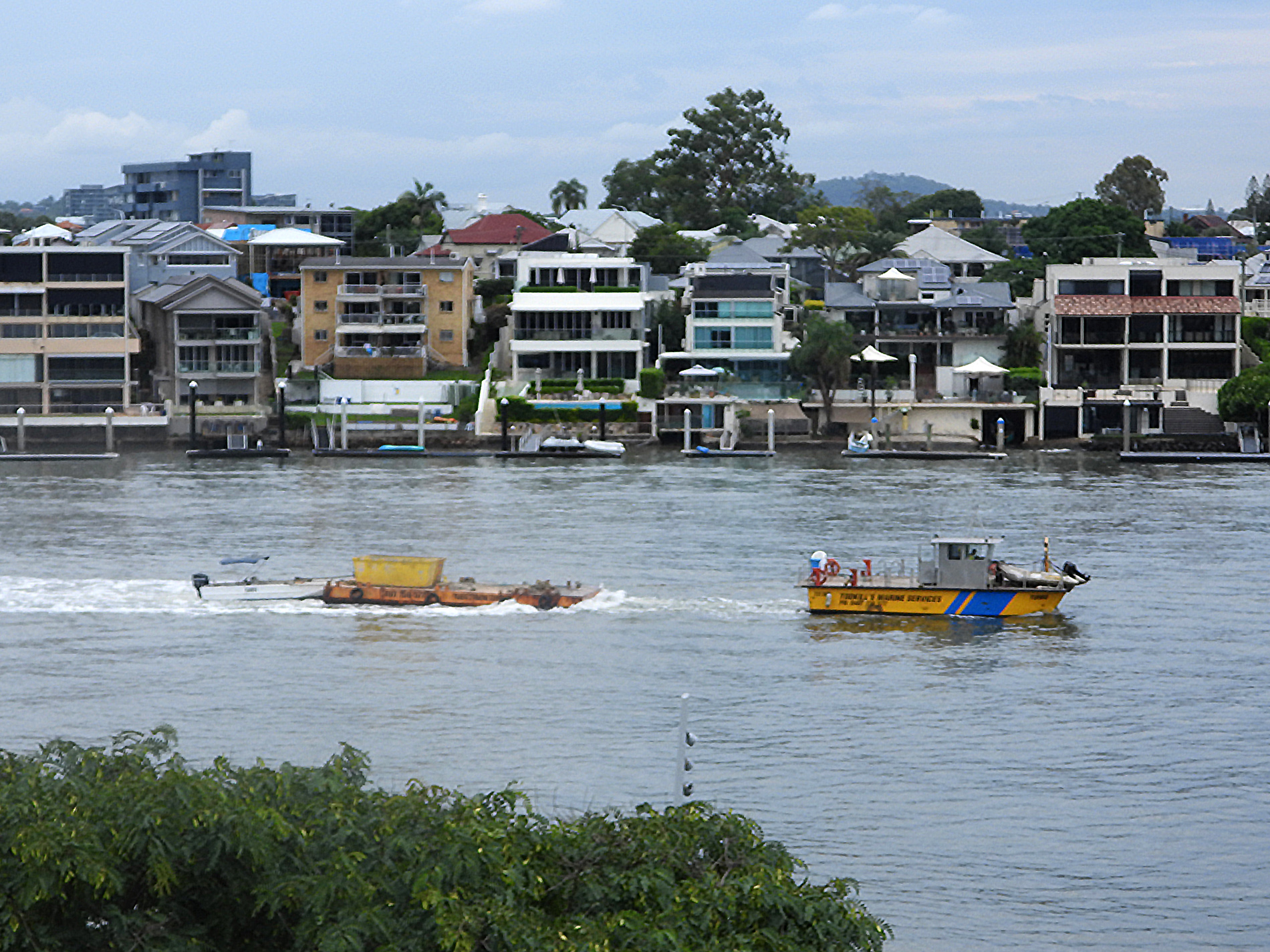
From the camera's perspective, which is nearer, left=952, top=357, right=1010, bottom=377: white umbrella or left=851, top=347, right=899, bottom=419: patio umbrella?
left=952, top=357, right=1010, bottom=377: white umbrella

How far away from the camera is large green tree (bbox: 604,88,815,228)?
418ft

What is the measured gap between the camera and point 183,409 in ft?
252

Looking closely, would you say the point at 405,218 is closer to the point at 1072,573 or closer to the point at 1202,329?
the point at 1202,329

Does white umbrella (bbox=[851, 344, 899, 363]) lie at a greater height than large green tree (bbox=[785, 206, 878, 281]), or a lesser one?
lesser

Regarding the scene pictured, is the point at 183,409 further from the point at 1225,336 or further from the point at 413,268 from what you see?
the point at 1225,336

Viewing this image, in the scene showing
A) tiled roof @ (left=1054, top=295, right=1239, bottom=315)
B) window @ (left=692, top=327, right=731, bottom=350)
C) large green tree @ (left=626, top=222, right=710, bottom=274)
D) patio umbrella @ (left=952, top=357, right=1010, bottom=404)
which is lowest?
patio umbrella @ (left=952, top=357, right=1010, bottom=404)

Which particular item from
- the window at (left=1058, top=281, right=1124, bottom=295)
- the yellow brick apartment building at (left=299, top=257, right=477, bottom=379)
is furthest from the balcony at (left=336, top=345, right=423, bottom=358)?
the window at (left=1058, top=281, right=1124, bottom=295)

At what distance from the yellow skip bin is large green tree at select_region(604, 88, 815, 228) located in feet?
296

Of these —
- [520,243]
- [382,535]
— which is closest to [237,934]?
[382,535]

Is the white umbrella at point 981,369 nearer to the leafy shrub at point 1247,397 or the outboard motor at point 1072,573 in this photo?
the leafy shrub at point 1247,397

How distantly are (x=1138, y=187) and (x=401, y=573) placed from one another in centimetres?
10919

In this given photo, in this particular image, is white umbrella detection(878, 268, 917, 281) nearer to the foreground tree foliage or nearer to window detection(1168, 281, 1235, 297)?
window detection(1168, 281, 1235, 297)

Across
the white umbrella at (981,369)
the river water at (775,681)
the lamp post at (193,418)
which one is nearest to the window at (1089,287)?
the white umbrella at (981,369)

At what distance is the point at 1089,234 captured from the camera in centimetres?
9588
